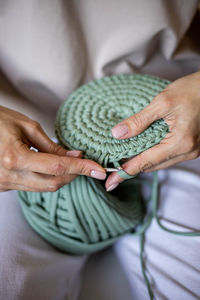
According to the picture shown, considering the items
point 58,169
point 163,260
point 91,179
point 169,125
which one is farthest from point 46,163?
point 163,260

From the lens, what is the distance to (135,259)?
1.94 feet

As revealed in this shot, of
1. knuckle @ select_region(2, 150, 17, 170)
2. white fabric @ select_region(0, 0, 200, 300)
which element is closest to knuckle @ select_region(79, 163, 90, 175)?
knuckle @ select_region(2, 150, 17, 170)

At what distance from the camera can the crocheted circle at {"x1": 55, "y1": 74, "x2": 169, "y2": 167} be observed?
0.48 metres

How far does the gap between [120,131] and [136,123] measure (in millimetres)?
36

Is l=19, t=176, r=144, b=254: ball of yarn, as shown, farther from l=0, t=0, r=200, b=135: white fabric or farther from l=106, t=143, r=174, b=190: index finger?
l=0, t=0, r=200, b=135: white fabric

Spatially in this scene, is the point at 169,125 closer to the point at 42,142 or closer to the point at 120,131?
the point at 120,131

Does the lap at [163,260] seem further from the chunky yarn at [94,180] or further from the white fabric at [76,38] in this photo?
the white fabric at [76,38]

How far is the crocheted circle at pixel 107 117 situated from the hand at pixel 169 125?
0.02 meters

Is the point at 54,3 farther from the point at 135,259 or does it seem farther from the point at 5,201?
the point at 135,259

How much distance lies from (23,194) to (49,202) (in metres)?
0.09

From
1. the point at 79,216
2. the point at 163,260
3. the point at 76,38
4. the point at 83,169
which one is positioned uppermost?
the point at 76,38

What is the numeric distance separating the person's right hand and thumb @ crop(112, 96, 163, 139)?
0.27 ft

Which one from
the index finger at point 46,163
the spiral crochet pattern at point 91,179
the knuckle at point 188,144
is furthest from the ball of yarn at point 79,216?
the knuckle at point 188,144

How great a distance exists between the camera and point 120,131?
47cm
